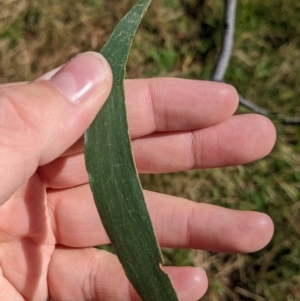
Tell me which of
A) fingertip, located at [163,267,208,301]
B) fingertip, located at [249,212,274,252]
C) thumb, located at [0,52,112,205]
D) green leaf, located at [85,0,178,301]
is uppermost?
thumb, located at [0,52,112,205]

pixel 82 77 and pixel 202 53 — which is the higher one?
pixel 82 77

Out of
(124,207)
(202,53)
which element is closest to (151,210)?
(124,207)

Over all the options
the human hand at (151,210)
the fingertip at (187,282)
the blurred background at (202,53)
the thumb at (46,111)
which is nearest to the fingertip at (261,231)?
→ the human hand at (151,210)

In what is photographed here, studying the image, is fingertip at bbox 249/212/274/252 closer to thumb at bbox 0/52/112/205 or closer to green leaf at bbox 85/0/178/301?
green leaf at bbox 85/0/178/301

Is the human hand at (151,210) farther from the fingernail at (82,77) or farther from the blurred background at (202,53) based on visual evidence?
the blurred background at (202,53)

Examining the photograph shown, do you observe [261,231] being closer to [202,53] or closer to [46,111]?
[46,111]

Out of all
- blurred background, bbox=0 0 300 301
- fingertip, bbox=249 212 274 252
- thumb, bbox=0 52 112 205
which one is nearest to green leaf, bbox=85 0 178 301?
thumb, bbox=0 52 112 205

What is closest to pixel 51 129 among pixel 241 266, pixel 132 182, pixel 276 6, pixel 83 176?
pixel 132 182

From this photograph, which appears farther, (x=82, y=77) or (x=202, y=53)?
(x=202, y=53)
